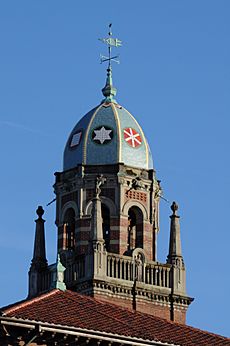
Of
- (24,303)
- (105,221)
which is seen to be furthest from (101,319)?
(105,221)

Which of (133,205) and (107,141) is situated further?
(107,141)

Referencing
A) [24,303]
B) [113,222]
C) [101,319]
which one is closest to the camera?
[24,303]

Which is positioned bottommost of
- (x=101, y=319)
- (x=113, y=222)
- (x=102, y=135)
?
(x=101, y=319)

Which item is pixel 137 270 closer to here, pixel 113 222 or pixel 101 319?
pixel 113 222

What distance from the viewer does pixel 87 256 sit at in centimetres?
8500

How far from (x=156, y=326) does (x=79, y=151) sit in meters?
38.3

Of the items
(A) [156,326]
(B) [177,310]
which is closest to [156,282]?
(B) [177,310]

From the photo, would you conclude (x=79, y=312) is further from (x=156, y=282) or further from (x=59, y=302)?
(x=156, y=282)

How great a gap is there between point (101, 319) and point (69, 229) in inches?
1560

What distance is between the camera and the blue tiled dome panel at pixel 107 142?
89000 mm

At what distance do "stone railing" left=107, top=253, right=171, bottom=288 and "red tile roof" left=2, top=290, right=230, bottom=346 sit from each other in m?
31.6

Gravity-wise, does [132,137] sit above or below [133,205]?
above

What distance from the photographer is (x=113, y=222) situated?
87312 mm

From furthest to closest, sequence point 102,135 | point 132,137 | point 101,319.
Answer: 1. point 132,137
2. point 102,135
3. point 101,319
